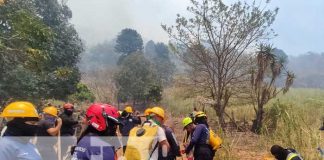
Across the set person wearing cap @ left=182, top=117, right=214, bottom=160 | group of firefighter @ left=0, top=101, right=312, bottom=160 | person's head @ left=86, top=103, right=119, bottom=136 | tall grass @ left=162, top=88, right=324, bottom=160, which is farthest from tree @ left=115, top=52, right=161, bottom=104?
person's head @ left=86, top=103, right=119, bottom=136

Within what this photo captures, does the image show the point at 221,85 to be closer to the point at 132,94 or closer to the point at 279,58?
the point at 279,58

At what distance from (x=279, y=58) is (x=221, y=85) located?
2.78 meters

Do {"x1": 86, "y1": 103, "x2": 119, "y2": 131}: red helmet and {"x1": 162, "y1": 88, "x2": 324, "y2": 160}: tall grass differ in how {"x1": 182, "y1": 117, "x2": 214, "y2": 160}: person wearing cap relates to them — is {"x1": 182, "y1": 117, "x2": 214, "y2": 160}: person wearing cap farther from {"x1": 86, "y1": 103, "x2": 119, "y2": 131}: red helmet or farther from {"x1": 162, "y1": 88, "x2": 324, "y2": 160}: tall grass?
{"x1": 86, "y1": 103, "x2": 119, "y2": 131}: red helmet

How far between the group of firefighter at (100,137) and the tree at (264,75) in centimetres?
822

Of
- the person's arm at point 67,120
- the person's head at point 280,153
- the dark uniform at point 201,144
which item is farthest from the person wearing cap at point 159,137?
the person's arm at point 67,120

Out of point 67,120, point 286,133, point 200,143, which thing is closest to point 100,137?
point 200,143

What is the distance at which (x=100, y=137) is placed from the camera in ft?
9.26

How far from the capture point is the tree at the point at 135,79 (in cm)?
3027

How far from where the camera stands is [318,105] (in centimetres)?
1784

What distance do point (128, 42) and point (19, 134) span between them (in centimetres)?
6657

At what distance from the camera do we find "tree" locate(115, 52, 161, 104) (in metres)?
30.3

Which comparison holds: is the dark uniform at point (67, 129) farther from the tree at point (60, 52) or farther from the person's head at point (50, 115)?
the tree at point (60, 52)

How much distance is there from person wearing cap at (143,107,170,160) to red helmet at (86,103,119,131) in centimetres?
190

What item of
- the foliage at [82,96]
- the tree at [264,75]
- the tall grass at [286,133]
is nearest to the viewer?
the tall grass at [286,133]
